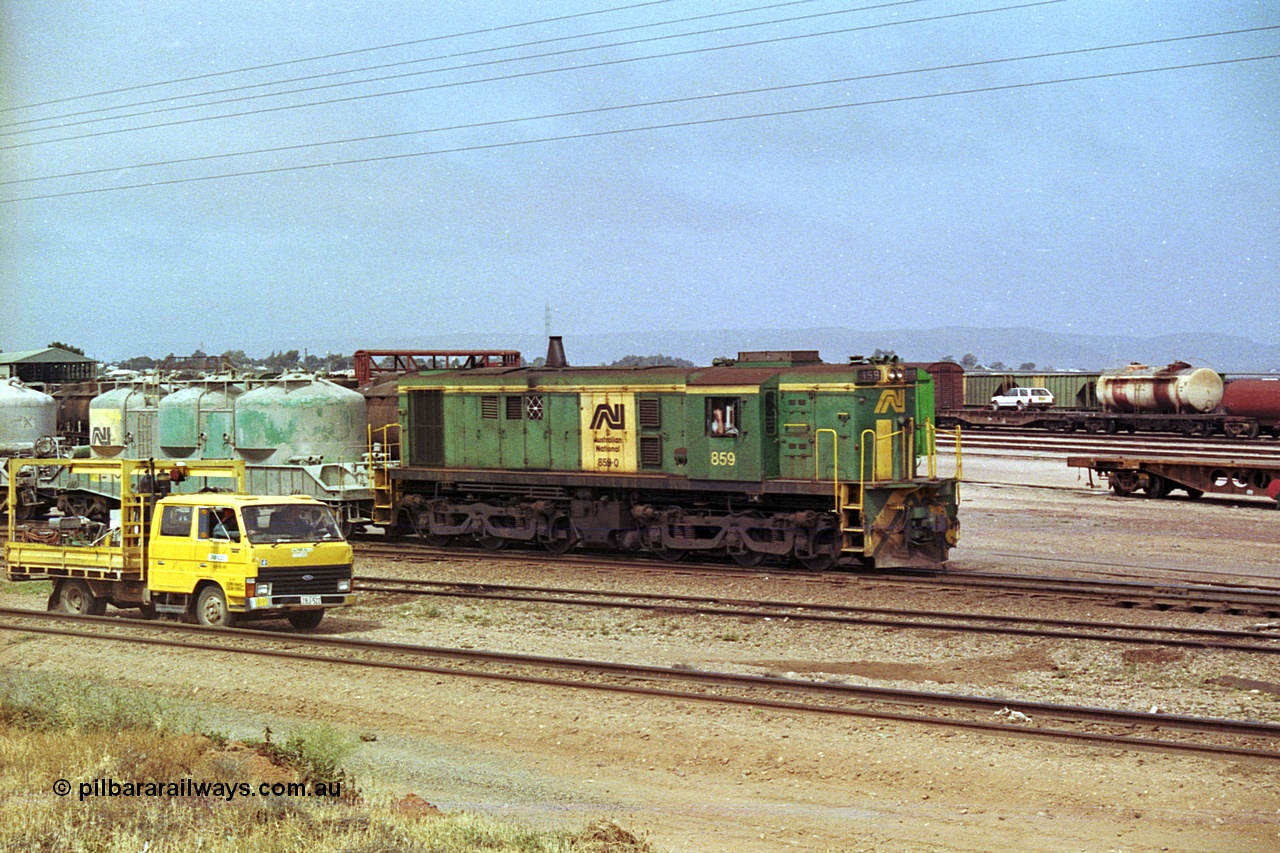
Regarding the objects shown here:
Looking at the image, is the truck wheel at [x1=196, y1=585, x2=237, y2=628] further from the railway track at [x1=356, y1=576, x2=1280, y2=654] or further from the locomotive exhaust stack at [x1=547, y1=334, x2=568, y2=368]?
the locomotive exhaust stack at [x1=547, y1=334, x2=568, y2=368]

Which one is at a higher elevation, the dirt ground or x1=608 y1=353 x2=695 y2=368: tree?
x1=608 y1=353 x2=695 y2=368: tree

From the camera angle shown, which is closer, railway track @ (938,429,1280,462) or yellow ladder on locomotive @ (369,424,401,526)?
yellow ladder on locomotive @ (369,424,401,526)

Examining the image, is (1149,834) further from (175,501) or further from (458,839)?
(175,501)

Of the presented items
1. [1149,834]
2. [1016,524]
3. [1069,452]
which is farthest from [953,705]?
[1069,452]

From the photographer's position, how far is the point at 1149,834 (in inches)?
368

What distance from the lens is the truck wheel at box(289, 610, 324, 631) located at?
1773 cm

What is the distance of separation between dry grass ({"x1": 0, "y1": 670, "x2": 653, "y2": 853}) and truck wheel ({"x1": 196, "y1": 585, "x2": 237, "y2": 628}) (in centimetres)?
527

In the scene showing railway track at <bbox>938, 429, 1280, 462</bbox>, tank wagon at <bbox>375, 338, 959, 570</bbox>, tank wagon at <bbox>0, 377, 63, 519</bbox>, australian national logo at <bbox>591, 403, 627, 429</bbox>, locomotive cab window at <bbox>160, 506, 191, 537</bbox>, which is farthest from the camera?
railway track at <bbox>938, 429, 1280, 462</bbox>

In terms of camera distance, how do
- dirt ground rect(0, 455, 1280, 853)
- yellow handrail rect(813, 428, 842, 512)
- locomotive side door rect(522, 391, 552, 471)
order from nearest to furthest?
1. dirt ground rect(0, 455, 1280, 853)
2. yellow handrail rect(813, 428, 842, 512)
3. locomotive side door rect(522, 391, 552, 471)

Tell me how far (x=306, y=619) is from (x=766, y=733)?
8.29m

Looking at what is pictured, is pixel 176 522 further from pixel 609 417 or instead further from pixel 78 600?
pixel 609 417

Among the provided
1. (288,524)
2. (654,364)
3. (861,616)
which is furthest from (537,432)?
(861,616)

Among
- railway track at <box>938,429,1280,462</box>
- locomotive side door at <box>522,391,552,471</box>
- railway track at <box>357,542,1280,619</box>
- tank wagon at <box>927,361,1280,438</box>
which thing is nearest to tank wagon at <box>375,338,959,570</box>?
locomotive side door at <box>522,391,552,471</box>

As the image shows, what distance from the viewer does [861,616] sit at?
1819cm
